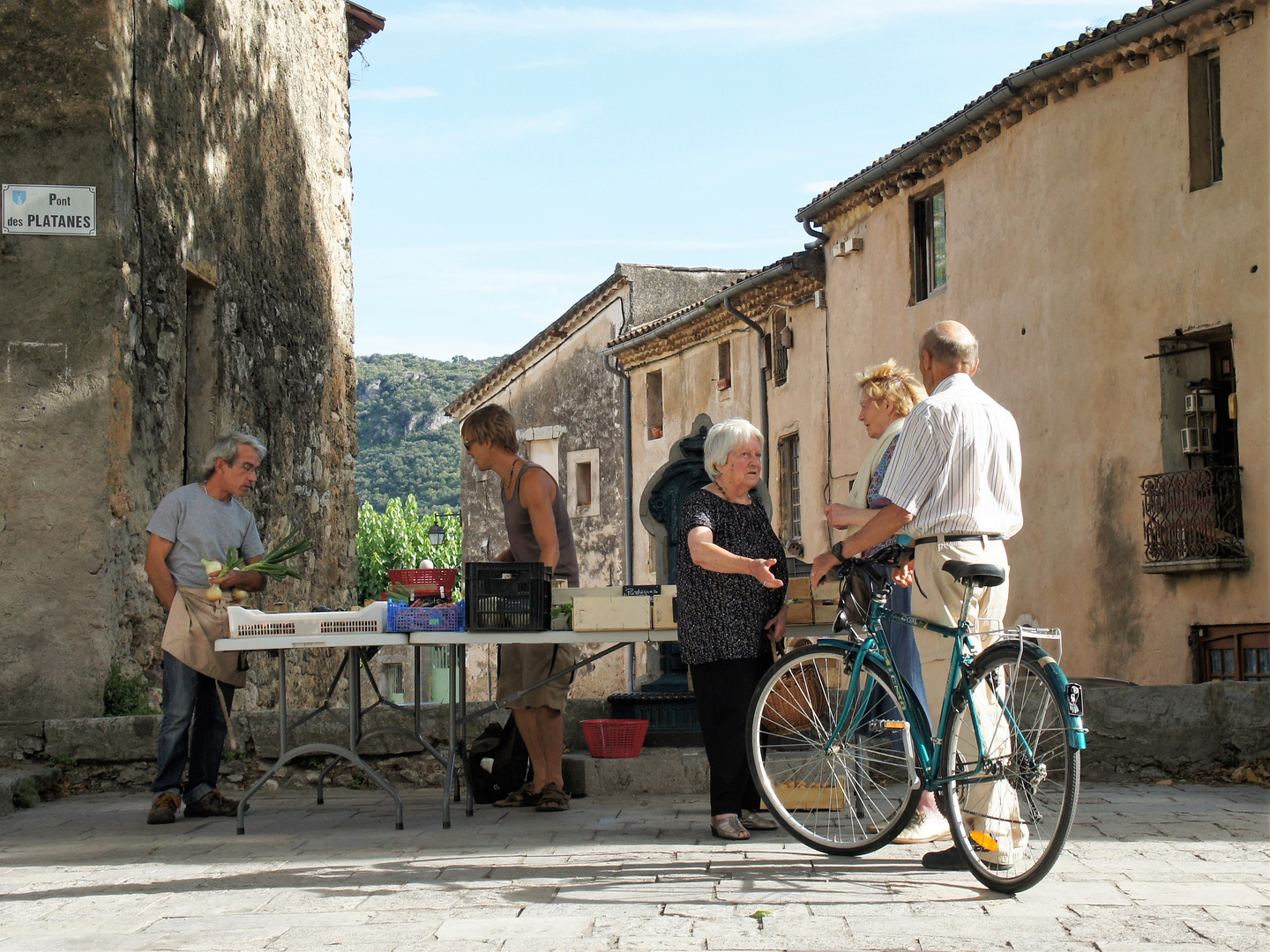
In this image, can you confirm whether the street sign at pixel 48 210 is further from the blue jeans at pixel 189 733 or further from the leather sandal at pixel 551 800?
the leather sandal at pixel 551 800

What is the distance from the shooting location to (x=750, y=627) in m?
5.77

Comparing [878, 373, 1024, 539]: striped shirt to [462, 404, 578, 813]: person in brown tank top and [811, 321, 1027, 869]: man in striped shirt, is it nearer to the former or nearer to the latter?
[811, 321, 1027, 869]: man in striped shirt

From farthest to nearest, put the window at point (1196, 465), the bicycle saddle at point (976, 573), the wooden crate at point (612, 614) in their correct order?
the window at point (1196, 465) → the wooden crate at point (612, 614) → the bicycle saddle at point (976, 573)

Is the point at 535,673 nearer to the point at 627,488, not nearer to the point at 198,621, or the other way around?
the point at 198,621

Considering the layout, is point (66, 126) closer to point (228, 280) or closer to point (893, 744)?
point (228, 280)

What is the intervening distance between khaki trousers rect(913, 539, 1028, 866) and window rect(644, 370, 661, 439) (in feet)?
86.8

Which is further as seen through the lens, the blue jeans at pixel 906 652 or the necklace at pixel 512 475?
the necklace at pixel 512 475

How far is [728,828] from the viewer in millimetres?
5680

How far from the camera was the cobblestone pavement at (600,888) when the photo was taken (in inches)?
160

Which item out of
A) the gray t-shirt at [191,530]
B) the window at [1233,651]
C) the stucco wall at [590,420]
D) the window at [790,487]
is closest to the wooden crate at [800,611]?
the gray t-shirt at [191,530]

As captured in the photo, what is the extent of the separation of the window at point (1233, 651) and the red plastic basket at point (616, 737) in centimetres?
923

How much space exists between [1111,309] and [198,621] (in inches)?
487

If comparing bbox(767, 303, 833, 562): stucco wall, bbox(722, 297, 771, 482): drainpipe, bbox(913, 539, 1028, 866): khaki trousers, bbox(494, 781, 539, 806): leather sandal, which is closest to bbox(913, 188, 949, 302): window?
bbox(767, 303, 833, 562): stucco wall

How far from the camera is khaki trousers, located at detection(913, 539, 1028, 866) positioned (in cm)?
463
